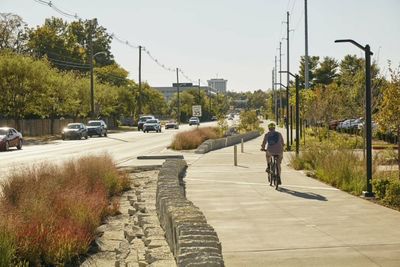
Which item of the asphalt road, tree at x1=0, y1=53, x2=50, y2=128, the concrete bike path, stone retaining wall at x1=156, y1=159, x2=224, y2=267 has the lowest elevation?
the concrete bike path

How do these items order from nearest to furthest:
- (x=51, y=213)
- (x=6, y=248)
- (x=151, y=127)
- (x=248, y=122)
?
(x=6, y=248), (x=51, y=213), (x=248, y=122), (x=151, y=127)

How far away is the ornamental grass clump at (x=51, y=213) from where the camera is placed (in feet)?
25.3

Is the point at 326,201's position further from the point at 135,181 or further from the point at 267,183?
the point at 135,181

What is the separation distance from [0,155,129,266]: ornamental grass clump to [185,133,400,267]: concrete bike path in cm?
210

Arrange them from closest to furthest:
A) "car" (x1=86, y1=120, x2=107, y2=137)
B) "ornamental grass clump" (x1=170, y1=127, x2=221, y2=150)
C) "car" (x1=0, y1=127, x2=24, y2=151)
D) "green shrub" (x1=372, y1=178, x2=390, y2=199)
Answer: "green shrub" (x1=372, y1=178, x2=390, y2=199), "ornamental grass clump" (x1=170, y1=127, x2=221, y2=150), "car" (x1=0, y1=127, x2=24, y2=151), "car" (x1=86, y1=120, x2=107, y2=137)

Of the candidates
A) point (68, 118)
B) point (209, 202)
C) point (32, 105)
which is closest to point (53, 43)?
Result: point (68, 118)

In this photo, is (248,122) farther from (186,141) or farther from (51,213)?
(51,213)

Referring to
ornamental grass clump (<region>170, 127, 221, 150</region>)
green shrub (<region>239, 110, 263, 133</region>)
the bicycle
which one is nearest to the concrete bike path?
the bicycle

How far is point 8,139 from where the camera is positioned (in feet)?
120

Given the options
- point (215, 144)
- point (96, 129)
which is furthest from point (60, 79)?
point (215, 144)

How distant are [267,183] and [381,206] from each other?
508 centimetres

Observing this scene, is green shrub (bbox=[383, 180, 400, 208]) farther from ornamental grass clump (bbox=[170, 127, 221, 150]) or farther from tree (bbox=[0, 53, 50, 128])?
tree (bbox=[0, 53, 50, 128])

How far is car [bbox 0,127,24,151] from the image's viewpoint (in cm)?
3612

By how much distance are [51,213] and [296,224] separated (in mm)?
4052
